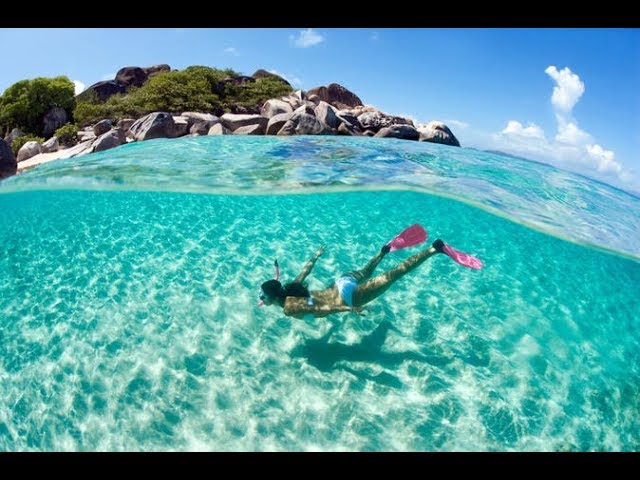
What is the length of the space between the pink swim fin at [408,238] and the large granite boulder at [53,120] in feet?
101

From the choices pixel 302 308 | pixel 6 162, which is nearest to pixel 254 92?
pixel 6 162

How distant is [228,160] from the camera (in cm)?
1279

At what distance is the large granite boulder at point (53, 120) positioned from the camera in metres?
27.4

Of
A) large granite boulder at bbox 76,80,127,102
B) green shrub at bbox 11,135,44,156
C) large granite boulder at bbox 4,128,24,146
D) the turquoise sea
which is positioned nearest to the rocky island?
green shrub at bbox 11,135,44,156

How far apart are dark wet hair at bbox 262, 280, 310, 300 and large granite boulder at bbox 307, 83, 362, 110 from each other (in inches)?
1082

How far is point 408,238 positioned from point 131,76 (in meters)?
47.0

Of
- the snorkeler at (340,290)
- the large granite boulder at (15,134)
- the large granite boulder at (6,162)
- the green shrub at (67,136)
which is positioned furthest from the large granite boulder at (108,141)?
the large granite boulder at (15,134)

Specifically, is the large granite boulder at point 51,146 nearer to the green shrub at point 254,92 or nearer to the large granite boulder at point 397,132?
the green shrub at point 254,92

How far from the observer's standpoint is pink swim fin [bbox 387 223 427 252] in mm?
7082

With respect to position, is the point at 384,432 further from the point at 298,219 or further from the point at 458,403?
the point at 298,219

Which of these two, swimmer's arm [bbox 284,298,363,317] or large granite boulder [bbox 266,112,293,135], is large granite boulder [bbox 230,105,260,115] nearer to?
large granite boulder [bbox 266,112,293,135]

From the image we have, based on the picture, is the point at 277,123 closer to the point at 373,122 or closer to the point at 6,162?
the point at 373,122
